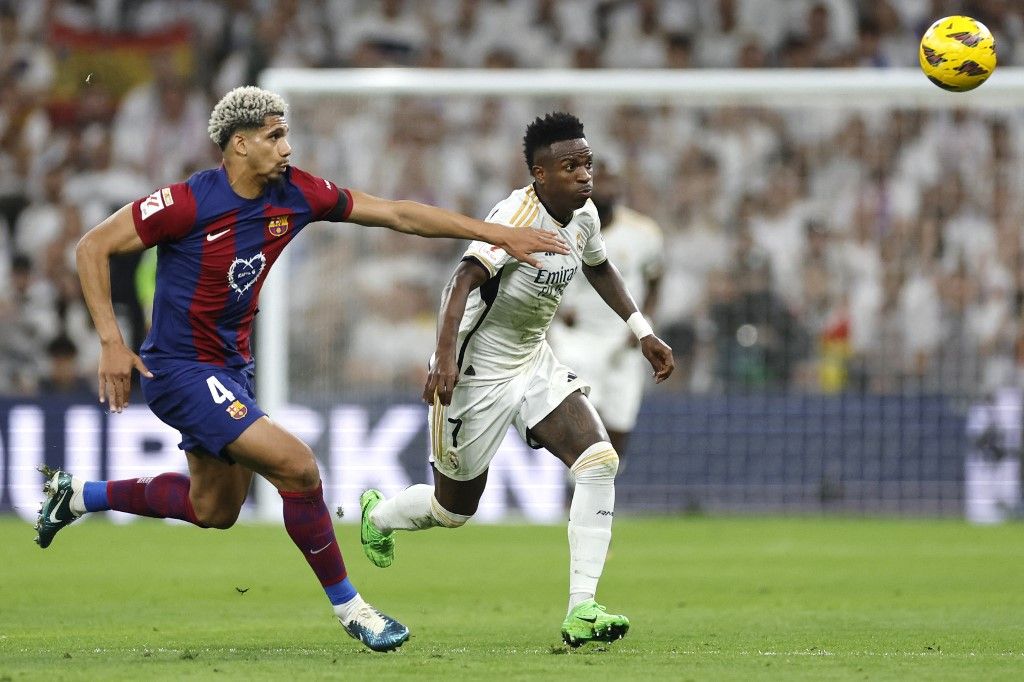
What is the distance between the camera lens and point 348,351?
1636 centimetres

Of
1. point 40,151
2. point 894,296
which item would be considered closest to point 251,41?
point 40,151

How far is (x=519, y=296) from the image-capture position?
317 inches

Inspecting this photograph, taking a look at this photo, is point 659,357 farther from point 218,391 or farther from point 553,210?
point 218,391

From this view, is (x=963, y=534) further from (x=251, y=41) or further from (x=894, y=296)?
(x=251, y=41)

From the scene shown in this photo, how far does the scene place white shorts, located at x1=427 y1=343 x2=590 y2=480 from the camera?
8141 millimetres

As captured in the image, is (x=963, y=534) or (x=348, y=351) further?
(x=348, y=351)

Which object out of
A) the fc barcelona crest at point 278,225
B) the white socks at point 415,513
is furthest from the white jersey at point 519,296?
the fc barcelona crest at point 278,225

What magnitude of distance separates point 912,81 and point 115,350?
1057cm

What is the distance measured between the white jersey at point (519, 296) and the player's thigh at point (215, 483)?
1137 millimetres

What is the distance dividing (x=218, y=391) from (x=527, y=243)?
1.40 meters

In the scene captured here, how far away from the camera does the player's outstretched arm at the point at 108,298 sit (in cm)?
696

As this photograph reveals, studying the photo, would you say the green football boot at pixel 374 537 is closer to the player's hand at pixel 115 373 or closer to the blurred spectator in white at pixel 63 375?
the player's hand at pixel 115 373

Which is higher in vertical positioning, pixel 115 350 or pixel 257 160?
pixel 257 160

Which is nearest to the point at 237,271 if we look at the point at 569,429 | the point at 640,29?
the point at 569,429
